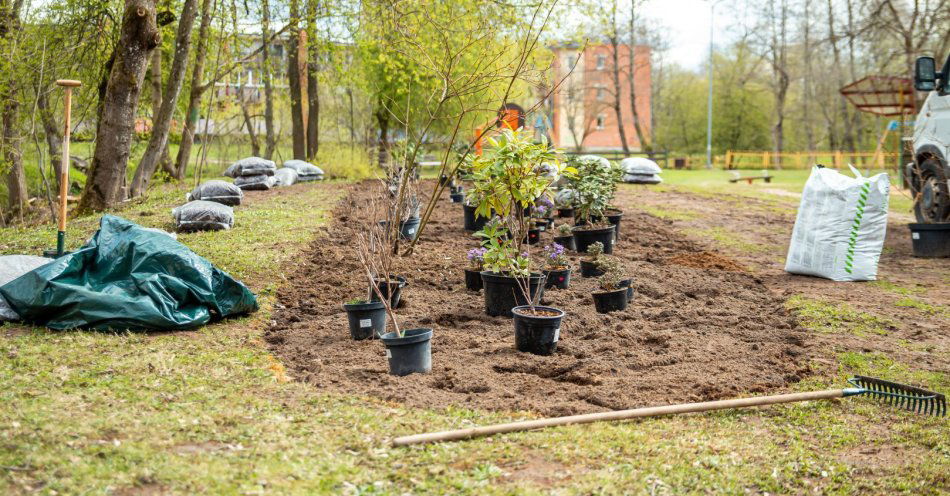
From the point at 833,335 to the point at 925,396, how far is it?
4.72ft

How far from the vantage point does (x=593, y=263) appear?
7527 mm

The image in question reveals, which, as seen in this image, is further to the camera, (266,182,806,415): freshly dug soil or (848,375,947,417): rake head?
(266,182,806,415): freshly dug soil

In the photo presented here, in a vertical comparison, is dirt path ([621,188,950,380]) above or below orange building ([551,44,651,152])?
below

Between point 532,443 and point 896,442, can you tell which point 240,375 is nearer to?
point 532,443

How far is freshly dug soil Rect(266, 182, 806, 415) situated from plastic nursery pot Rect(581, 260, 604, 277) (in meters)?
0.11

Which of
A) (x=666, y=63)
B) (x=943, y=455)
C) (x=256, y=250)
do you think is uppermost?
(x=666, y=63)

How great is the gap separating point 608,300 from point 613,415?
2.66 metres

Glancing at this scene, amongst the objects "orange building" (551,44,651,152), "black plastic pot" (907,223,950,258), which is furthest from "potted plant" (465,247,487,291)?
"orange building" (551,44,651,152)

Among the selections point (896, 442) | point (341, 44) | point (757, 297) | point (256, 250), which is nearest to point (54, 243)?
point (256, 250)

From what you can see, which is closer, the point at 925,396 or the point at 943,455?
the point at 943,455

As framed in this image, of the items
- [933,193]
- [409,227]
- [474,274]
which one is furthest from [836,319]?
[409,227]

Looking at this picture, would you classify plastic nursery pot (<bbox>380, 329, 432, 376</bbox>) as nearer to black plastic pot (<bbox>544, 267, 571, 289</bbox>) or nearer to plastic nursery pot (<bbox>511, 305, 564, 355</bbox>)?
plastic nursery pot (<bbox>511, 305, 564, 355</bbox>)

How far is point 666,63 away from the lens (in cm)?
4869

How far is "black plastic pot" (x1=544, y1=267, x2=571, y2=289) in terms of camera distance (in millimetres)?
7020
